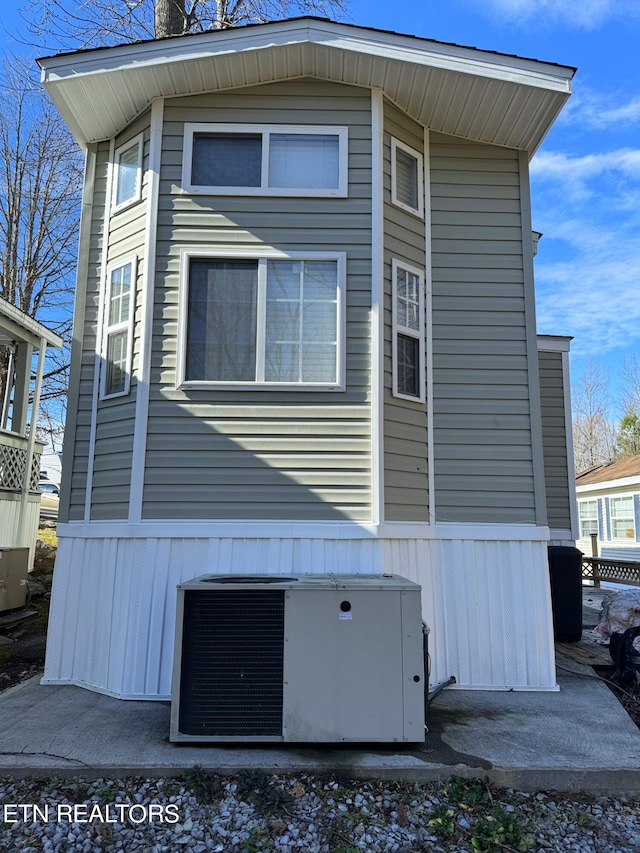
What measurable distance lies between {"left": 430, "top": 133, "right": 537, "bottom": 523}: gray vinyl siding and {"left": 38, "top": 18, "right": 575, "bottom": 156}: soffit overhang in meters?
0.51

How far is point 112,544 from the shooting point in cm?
490

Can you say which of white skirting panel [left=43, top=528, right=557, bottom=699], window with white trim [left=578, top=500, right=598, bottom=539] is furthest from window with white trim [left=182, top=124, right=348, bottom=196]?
window with white trim [left=578, top=500, right=598, bottom=539]

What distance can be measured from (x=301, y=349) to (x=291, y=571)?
175cm

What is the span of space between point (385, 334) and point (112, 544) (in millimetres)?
2787

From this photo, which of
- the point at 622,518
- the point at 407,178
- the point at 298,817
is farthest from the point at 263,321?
the point at 622,518

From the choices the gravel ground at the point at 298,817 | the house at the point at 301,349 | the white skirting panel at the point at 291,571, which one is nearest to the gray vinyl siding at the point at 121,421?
the house at the point at 301,349

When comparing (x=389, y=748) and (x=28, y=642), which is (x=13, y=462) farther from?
(x=389, y=748)

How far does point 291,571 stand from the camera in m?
4.66

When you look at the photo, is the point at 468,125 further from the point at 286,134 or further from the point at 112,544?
the point at 112,544

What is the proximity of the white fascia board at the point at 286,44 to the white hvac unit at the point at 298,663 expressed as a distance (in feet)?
13.4

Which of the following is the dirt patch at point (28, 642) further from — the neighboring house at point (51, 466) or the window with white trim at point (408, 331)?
the neighboring house at point (51, 466)

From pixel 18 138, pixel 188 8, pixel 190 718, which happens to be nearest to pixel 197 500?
pixel 190 718

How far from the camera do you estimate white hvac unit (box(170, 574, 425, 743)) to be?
355 cm

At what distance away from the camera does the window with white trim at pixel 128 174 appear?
5332mm
